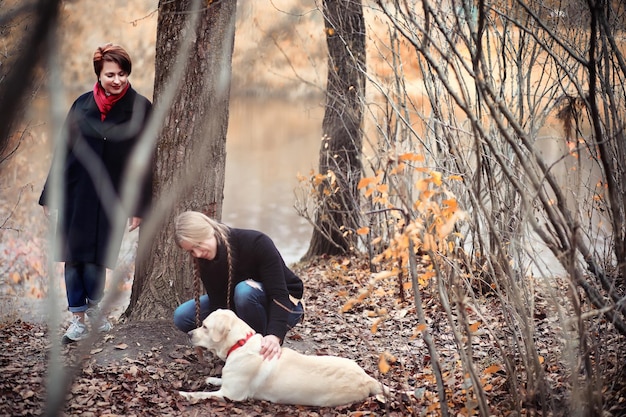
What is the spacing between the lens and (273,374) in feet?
11.4

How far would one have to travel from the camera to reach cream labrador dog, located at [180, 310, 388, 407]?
3.44m

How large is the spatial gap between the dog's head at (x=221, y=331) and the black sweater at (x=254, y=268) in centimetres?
21

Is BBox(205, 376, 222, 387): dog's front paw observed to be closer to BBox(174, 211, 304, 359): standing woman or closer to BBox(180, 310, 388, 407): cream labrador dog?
BBox(180, 310, 388, 407): cream labrador dog

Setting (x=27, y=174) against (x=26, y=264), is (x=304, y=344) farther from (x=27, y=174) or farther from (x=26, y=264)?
(x=27, y=174)

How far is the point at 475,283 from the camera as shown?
5461 mm

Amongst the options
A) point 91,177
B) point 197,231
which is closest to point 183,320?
point 197,231

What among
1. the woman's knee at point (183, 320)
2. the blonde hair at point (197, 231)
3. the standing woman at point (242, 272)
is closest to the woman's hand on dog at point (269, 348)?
the standing woman at point (242, 272)

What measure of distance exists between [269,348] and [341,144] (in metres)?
4.39

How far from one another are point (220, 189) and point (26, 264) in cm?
570

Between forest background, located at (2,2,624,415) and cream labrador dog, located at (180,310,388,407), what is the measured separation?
0.54 m

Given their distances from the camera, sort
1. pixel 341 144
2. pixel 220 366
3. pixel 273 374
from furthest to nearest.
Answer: pixel 341 144 → pixel 220 366 → pixel 273 374

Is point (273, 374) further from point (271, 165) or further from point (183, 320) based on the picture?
point (271, 165)

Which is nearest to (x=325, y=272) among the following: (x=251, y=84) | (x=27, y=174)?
(x=27, y=174)

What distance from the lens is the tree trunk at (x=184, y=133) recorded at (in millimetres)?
4285
